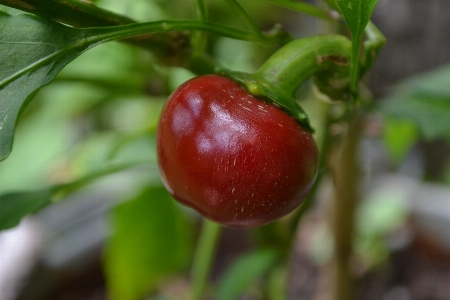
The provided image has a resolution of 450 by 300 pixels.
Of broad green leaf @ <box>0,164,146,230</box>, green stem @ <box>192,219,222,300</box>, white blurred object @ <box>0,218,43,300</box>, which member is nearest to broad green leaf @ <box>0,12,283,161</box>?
broad green leaf @ <box>0,164,146,230</box>

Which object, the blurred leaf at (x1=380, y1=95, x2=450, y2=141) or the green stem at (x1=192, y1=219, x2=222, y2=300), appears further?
the green stem at (x1=192, y1=219, x2=222, y2=300)

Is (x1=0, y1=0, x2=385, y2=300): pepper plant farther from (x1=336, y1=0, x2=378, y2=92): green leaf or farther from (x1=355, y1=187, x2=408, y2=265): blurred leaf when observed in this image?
(x1=355, y1=187, x2=408, y2=265): blurred leaf

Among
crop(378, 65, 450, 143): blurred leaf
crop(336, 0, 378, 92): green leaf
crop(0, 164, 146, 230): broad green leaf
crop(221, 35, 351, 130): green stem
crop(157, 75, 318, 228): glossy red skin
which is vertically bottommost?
crop(378, 65, 450, 143): blurred leaf

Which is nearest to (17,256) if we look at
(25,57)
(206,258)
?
(206,258)

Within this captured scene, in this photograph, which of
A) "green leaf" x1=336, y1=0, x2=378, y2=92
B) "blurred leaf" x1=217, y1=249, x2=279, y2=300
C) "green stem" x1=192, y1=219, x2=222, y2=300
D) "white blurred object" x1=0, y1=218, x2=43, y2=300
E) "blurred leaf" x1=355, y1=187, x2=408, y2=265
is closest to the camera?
"green leaf" x1=336, y1=0, x2=378, y2=92

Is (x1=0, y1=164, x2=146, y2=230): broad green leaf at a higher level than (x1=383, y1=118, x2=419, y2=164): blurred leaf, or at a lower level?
higher

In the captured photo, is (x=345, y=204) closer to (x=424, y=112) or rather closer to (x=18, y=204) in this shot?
(x=424, y=112)

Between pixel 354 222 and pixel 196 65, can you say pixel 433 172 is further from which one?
pixel 196 65
